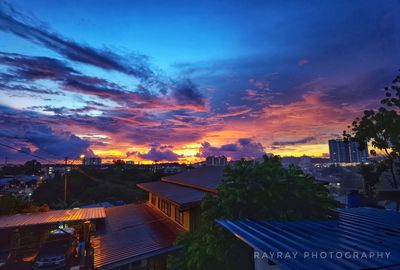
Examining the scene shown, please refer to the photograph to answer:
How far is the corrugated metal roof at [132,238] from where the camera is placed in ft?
36.7

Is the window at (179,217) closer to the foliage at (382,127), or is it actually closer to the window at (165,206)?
the window at (165,206)

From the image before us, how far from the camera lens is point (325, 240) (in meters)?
5.10

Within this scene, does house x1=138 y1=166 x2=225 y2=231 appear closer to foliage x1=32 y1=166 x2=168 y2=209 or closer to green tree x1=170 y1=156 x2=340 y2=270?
green tree x1=170 y1=156 x2=340 y2=270

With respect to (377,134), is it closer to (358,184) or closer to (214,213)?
(214,213)

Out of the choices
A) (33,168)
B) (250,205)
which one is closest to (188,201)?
(250,205)

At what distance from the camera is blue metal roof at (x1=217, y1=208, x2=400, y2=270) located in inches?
152

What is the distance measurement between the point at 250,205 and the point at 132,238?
29.5ft

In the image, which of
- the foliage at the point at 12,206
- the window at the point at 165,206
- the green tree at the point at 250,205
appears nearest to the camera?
the green tree at the point at 250,205

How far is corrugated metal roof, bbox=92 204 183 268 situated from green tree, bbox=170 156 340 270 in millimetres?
3920

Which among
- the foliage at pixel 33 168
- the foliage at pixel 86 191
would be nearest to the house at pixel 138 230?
the foliage at pixel 86 191

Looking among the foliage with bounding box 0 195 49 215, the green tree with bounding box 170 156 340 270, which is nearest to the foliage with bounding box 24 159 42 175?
the foliage with bounding box 0 195 49 215

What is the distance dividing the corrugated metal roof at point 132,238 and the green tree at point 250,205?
3920mm

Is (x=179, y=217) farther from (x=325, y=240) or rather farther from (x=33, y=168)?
(x=33, y=168)

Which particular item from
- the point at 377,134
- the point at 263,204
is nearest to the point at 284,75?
the point at 377,134
